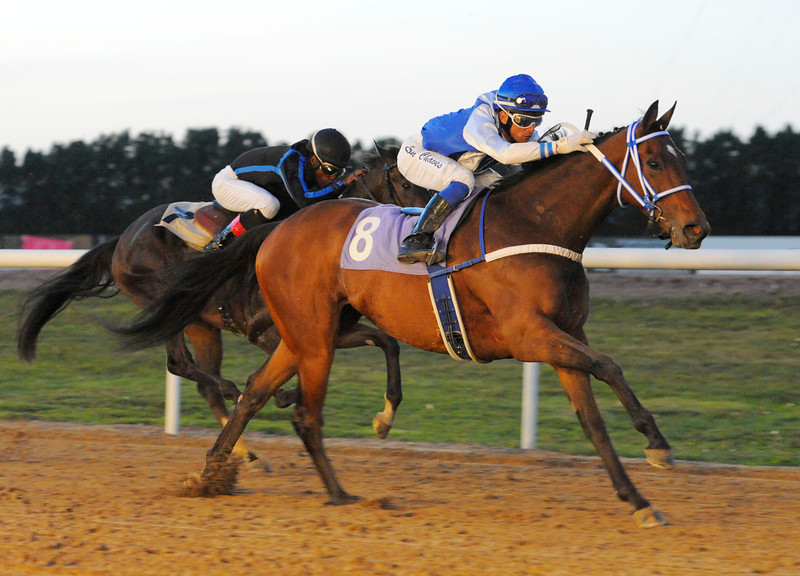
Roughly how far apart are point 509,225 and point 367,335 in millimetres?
1498

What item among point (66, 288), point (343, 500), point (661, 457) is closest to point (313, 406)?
point (343, 500)

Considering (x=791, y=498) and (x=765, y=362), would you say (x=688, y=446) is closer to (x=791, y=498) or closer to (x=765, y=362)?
(x=791, y=498)

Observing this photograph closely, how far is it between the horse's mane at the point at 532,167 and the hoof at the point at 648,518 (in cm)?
160

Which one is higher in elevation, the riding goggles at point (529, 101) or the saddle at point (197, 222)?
the riding goggles at point (529, 101)

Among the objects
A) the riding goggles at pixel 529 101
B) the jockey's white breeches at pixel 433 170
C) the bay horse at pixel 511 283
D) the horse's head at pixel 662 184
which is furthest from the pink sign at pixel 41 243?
the horse's head at pixel 662 184

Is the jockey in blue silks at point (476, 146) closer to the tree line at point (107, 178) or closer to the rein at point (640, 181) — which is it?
the rein at point (640, 181)

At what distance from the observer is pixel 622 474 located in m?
4.33

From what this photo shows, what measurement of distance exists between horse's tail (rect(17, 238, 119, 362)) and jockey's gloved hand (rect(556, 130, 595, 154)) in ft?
11.5

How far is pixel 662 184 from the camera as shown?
4293mm

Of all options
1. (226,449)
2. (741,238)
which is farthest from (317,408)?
(741,238)

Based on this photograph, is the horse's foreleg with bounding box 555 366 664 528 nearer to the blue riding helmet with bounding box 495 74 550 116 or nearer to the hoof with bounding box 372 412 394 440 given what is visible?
the blue riding helmet with bounding box 495 74 550 116

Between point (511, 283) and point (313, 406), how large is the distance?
49.1 inches

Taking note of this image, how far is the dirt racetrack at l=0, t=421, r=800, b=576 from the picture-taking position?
3727 millimetres

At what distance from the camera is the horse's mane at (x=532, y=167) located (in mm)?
4680
